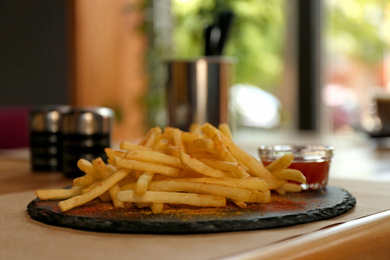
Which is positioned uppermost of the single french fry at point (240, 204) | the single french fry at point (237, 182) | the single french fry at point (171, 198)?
the single french fry at point (237, 182)

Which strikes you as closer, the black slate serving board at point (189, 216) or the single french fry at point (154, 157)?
the black slate serving board at point (189, 216)

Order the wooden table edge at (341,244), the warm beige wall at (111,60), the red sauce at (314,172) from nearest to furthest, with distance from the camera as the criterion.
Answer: the wooden table edge at (341,244)
the red sauce at (314,172)
the warm beige wall at (111,60)

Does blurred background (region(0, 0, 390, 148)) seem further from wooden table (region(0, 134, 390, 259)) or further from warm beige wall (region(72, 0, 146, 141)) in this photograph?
wooden table (region(0, 134, 390, 259))

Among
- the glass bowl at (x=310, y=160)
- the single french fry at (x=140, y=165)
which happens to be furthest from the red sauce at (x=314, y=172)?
the single french fry at (x=140, y=165)

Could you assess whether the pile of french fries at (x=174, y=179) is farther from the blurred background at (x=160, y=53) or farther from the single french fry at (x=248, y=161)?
the blurred background at (x=160, y=53)

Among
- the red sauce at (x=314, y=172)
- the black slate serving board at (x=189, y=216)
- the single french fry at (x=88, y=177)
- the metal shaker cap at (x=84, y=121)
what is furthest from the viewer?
the metal shaker cap at (x=84, y=121)

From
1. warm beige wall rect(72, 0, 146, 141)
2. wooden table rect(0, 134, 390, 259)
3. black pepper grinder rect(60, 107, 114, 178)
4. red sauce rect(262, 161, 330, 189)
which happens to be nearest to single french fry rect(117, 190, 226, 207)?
wooden table rect(0, 134, 390, 259)

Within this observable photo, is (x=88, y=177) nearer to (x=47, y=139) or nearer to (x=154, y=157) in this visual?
(x=154, y=157)
